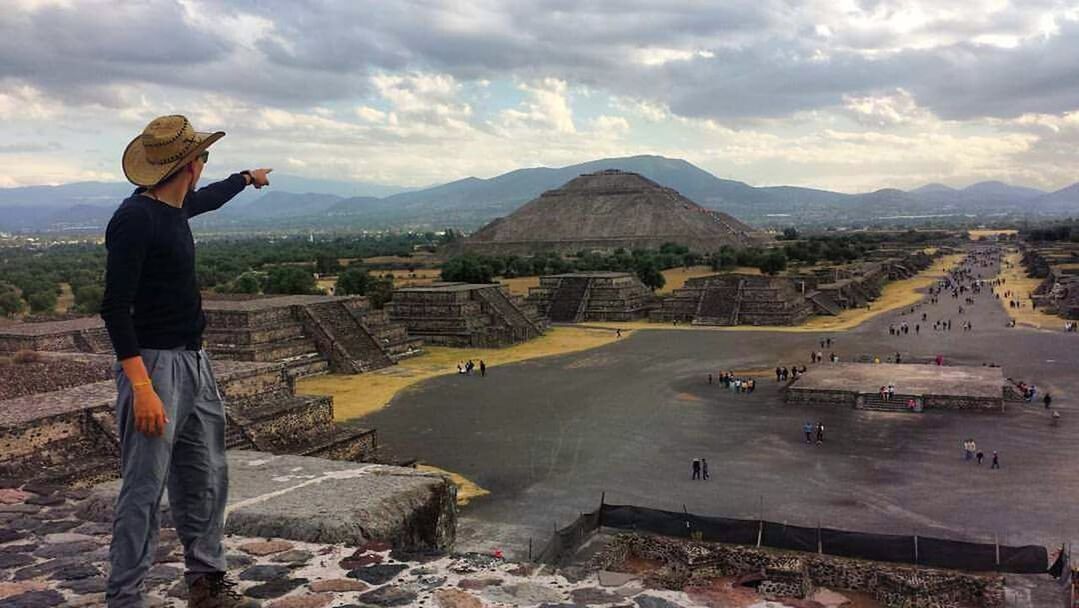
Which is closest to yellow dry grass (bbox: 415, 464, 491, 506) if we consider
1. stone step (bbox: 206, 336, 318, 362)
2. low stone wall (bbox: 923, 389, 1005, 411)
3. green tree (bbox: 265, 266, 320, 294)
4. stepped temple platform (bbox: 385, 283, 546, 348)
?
stone step (bbox: 206, 336, 318, 362)

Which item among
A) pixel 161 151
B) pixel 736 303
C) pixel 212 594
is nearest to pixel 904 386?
pixel 736 303

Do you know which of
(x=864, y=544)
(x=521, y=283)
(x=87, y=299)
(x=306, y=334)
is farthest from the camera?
(x=521, y=283)

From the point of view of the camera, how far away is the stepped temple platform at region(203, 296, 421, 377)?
30984 millimetres

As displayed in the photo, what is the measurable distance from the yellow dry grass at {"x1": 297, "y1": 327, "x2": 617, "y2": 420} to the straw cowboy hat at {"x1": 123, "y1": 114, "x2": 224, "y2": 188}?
21.9 m

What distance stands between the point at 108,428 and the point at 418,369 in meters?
23.3

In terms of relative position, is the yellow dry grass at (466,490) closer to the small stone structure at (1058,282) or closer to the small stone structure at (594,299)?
the small stone structure at (594,299)

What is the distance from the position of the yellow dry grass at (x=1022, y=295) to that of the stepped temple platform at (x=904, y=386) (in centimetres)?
1912

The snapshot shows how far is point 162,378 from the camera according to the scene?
3.46m

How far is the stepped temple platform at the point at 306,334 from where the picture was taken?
30984 millimetres

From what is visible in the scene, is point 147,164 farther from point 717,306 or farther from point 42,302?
point 42,302

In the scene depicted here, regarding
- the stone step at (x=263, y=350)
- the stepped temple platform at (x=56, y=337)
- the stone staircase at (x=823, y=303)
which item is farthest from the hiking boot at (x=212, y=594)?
the stone staircase at (x=823, y=303)

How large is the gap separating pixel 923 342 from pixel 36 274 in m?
75.9

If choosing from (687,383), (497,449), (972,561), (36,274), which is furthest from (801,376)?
(36,274)

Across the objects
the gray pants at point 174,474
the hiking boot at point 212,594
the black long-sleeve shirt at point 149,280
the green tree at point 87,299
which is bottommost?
the green tree at point 87,299
